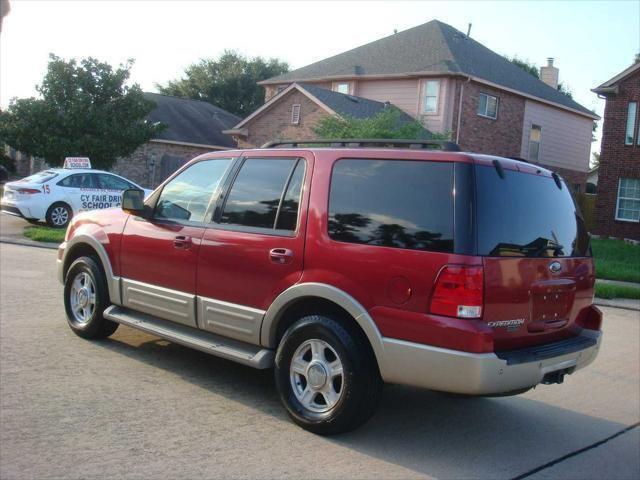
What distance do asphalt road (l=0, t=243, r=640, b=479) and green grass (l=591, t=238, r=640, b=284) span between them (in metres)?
9.59

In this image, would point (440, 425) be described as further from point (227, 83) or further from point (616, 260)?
point (227, 83)

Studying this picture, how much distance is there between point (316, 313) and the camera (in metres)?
4.98

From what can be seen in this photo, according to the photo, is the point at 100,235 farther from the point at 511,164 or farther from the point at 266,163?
the point at 511,164

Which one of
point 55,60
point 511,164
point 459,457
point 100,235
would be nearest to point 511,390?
point 459,457

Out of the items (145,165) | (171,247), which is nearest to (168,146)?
(145,165)

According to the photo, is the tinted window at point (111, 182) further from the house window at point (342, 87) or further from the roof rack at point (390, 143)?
the house window at point (342, 87)

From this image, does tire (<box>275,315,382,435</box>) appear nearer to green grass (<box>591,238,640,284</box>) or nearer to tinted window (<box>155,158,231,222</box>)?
tinted window (<box>155,158,231,222</box>)

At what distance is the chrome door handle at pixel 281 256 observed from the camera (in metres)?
5.05

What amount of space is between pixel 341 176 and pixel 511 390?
72.6 inches

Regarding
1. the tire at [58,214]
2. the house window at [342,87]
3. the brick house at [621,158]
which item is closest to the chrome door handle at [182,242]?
the tire at [58,214]

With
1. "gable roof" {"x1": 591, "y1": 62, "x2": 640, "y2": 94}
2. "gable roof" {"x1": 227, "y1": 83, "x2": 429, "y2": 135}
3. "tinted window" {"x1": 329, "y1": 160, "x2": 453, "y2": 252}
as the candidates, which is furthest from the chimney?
"tinted window" {"x1": 329, "y1": 160, "x2": 453, "y2": 252}

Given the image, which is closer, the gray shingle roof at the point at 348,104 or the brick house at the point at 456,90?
the gray shingle roof at the point at 348,104

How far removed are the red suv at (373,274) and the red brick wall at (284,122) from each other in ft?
72.1

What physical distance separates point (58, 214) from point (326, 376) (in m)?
15.0
